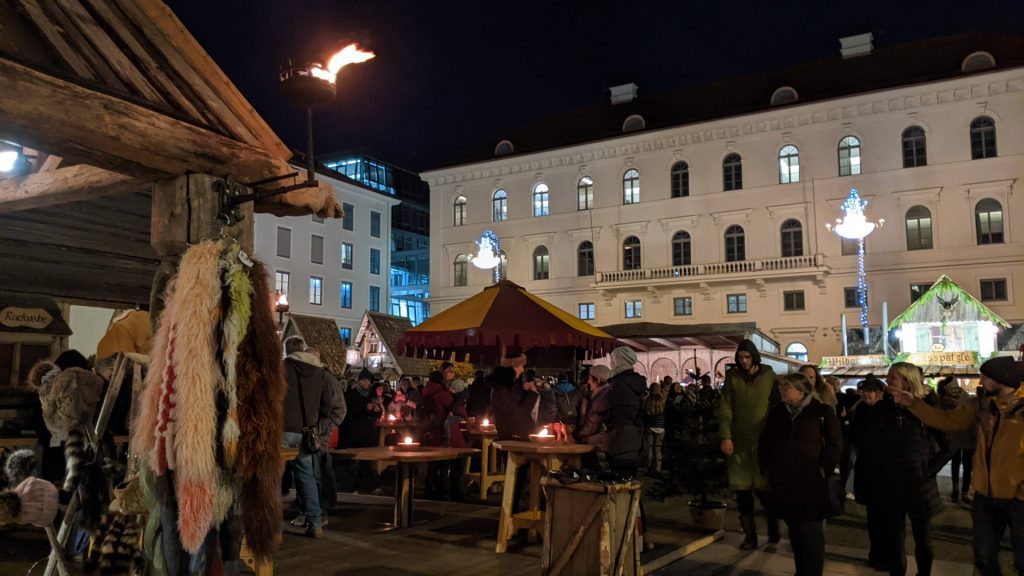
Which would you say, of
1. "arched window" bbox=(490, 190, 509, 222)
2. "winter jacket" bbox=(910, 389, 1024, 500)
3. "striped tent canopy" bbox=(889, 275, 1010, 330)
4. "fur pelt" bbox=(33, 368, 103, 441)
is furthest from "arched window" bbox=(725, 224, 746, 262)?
"fur pelt" bbox=(33, 368, 103, 441)

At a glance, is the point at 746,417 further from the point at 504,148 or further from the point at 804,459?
the point at 504,148

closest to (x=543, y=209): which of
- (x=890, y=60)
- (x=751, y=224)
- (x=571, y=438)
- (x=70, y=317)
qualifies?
(x=751, y=224)

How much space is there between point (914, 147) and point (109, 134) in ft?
118

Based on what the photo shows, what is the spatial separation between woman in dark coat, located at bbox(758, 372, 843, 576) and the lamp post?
23347 millimetres

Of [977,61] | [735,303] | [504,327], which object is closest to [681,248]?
[735,303]

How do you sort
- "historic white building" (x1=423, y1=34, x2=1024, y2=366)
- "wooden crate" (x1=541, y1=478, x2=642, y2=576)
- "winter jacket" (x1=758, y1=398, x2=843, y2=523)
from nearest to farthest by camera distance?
1. "wooden crate" (x1=541, y1=478, x2=642, y2=576)
2. "winter jacket" (x1=758, y1=398, x2=843, y2=523)
3. "historic white building" (x1=423, y1=34, x2=1024, y2=366)

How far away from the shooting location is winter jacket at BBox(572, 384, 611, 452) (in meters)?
7.21

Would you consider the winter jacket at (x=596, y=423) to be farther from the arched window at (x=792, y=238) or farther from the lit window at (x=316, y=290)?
the lit window at (x=316, y=290)

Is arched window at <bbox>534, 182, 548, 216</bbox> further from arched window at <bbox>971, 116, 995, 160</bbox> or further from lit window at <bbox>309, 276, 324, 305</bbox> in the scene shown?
arched window at <bbox>971, 116, 995, 160</bbox>

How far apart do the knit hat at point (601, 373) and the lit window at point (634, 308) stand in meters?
31.1

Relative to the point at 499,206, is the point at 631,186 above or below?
above

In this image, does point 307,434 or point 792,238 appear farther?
point 792,238

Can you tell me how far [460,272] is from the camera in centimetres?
4475

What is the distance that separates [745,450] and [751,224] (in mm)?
31411
